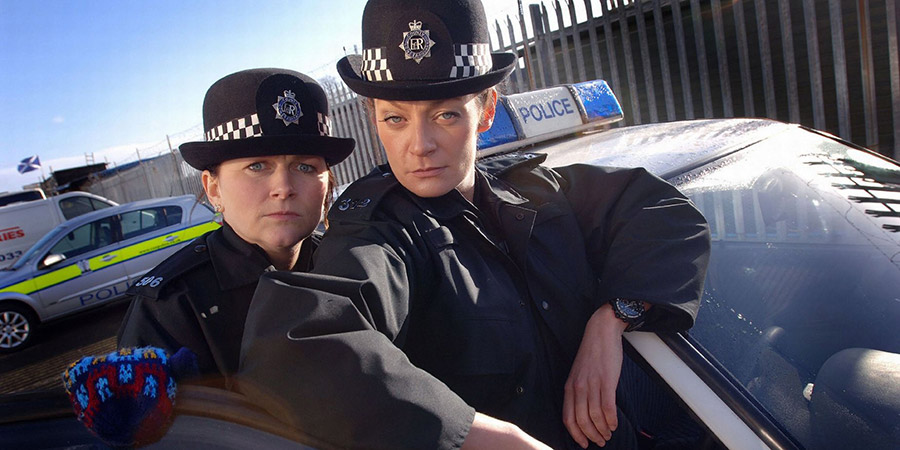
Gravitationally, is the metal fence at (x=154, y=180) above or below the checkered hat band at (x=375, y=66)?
below

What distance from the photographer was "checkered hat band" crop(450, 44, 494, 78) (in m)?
1.39

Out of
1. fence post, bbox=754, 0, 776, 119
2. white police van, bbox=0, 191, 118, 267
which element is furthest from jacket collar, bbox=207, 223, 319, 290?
white police van, bbox=0, 191, 118, 267

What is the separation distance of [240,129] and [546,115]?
163cm

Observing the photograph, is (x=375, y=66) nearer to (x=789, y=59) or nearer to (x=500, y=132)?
(x=500, y=132)

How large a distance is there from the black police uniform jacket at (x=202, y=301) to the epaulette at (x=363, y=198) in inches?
12.6

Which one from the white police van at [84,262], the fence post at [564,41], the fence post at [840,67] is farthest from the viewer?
the white police van at [84,262]

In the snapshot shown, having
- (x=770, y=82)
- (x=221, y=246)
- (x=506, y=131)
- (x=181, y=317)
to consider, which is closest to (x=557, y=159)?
(x=506, y=131)

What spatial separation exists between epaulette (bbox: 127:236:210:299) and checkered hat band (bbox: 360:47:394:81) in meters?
0.64

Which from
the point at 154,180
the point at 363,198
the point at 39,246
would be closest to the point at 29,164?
the point at 154,180

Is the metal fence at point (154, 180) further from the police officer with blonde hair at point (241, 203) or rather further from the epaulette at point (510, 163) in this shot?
the epaulette at point (510, 163)

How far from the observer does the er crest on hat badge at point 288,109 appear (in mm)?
1544

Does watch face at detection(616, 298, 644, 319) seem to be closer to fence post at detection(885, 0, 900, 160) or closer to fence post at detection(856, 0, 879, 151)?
fence post at detection(856, 0, 879, 151)

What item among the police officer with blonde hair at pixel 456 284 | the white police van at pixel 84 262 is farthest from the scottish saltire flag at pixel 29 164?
the police officer with blonde hair at pixel 456 284

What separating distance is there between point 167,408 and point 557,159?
1658 millimetres
